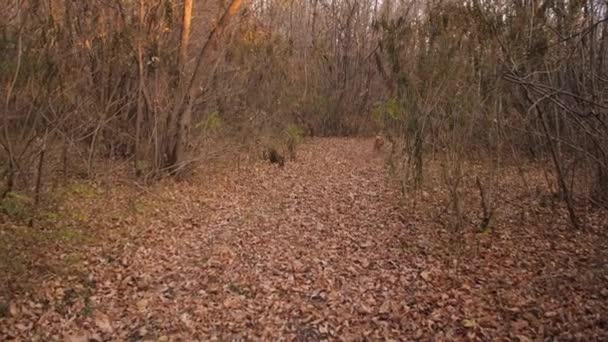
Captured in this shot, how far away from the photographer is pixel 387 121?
10.4 metres

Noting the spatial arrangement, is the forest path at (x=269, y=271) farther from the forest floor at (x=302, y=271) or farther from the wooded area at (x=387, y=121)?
the wooded area at (x=387, y=121)

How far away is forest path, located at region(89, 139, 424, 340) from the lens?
4.38 m

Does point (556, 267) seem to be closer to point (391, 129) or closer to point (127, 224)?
point (391, 129)

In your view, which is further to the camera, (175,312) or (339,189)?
(339,189)

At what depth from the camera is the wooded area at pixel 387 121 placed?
19.3 ft

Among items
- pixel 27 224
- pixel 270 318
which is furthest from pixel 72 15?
pixel 270 318

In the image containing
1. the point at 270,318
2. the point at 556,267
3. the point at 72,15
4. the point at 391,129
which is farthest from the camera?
the point at 391,129

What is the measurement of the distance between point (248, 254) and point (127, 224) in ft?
6.76

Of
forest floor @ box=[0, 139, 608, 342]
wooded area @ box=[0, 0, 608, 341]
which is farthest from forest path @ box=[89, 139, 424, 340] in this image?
wooded area @ box=[0, 0, 608, 341]

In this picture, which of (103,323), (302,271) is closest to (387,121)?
(302,271)

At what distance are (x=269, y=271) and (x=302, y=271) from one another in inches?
14.8

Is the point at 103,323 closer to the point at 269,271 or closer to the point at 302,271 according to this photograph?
the point at 269,271

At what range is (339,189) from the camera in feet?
30.7

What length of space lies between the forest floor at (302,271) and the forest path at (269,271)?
2 cm
